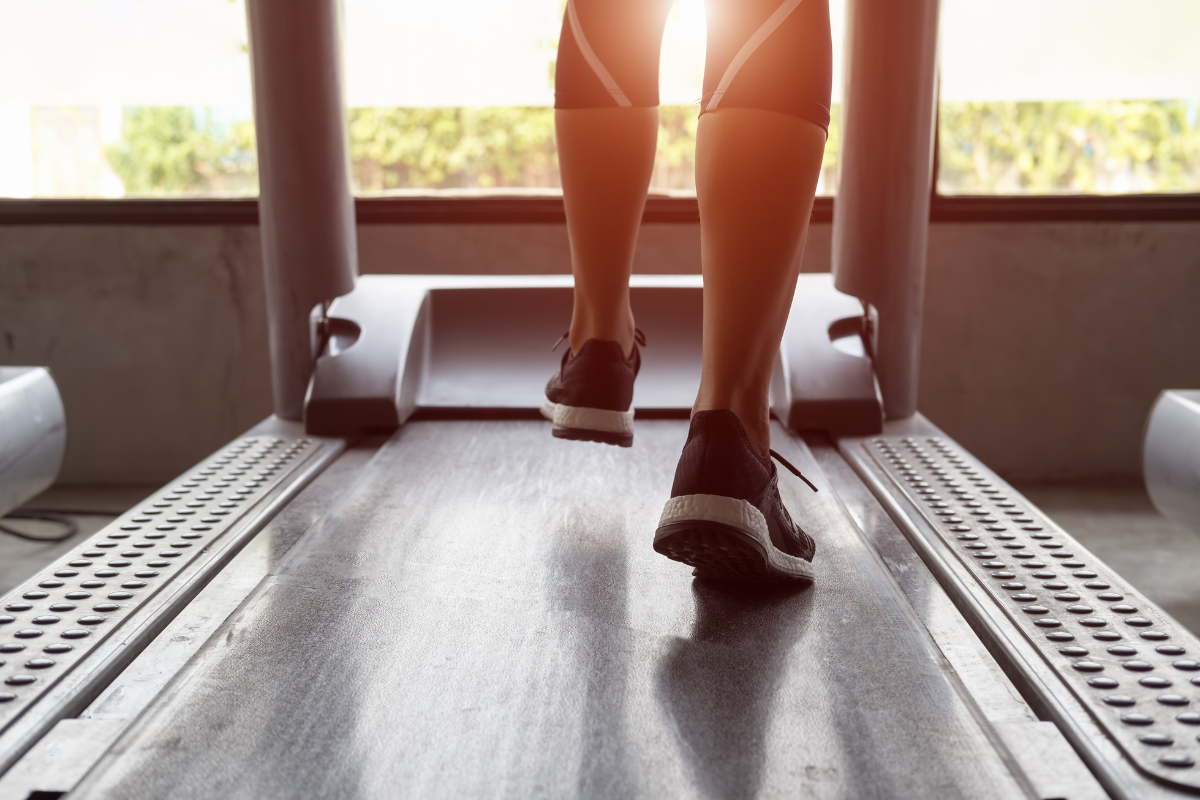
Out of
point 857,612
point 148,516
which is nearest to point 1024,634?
point 857,612

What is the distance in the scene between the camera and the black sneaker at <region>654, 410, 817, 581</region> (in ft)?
2.95

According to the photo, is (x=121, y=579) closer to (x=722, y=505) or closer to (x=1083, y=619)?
(x=722, y=505)

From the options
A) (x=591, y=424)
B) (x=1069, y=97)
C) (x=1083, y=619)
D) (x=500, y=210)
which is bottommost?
(x=1083, y=619)

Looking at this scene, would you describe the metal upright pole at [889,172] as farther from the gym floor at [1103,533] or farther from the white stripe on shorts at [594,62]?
the white stripe on shorts at [594,62]

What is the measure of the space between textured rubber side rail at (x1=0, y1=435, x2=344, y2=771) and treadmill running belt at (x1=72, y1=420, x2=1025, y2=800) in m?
0.09

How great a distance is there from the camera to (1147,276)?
233 cm

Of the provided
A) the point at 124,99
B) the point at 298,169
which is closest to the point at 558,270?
the point at 298,169

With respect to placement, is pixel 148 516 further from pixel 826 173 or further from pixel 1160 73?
pixel 1160 73

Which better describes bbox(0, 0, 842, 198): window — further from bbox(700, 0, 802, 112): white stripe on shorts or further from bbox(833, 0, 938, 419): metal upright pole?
bbox(700, 0, 802, 112): white stripe on shorts

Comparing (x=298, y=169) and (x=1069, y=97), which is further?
(x=1069, y=97)

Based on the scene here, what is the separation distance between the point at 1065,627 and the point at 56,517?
6.65 feet

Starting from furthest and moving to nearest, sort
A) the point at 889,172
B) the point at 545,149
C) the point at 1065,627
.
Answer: the point at 545,149 → the point at 889,172 → the point at 1065,627

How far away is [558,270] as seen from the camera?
2393 millimetres

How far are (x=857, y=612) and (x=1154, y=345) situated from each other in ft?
5.92
